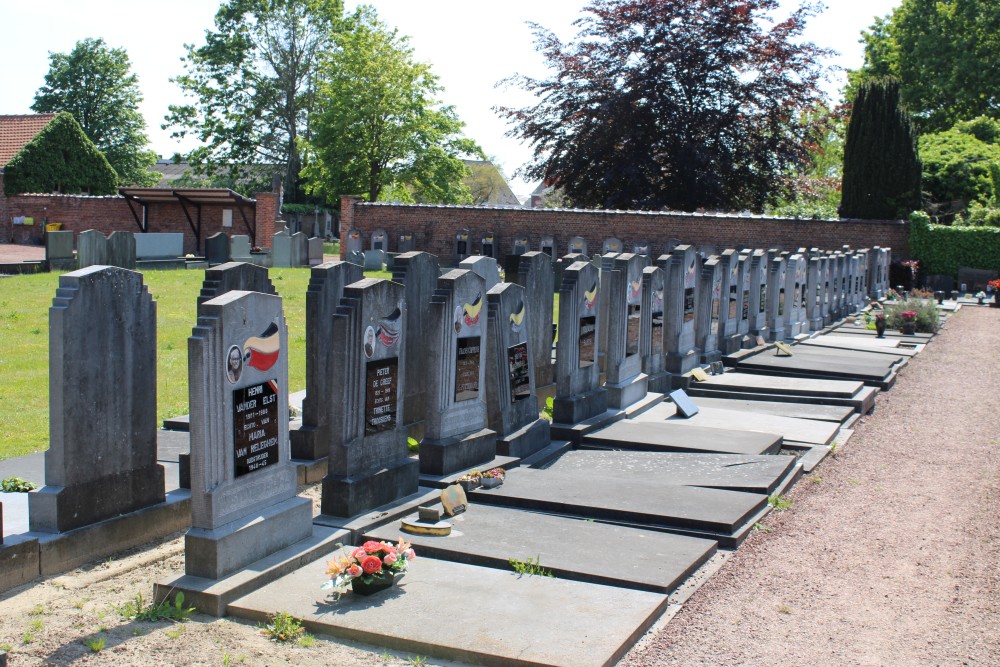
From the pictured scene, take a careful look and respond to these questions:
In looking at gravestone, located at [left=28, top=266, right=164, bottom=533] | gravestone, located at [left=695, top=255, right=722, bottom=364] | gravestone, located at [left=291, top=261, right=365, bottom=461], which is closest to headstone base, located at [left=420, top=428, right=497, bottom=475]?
gravestone, located at [left=291, top=261, right=365, bottom=461]

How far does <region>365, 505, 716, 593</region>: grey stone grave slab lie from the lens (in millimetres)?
5988

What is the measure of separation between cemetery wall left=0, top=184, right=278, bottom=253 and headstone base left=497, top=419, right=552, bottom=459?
27782mm

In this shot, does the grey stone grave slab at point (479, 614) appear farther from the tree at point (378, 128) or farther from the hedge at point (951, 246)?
the tree at point (378, 128)

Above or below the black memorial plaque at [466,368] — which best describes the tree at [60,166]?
above

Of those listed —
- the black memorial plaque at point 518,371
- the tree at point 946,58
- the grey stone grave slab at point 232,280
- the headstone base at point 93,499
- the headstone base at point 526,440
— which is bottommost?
the headstone base at point 526,440

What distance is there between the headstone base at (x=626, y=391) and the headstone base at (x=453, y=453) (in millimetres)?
2908

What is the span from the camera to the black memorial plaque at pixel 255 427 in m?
5.76

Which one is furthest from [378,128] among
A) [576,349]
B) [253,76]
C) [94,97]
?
[576,349]

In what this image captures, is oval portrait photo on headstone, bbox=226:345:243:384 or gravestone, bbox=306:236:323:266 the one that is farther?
gravestone, bbox=306:236:323:266

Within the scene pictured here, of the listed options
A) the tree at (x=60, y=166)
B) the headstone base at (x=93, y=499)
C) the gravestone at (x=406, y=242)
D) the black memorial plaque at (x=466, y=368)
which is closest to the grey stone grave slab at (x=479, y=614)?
the headstone base at (x=93, y=499)

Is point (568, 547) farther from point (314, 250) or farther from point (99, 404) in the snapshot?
point (314, 250)

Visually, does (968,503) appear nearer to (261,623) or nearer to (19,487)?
(261,623)

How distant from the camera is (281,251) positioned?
31.1 metres

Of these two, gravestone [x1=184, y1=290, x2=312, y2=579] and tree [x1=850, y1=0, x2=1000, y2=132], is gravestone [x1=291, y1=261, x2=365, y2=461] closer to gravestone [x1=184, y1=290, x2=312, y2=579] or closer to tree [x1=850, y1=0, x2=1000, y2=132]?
gravestone [x1=184, y1=290, x2=312, y2=579]
